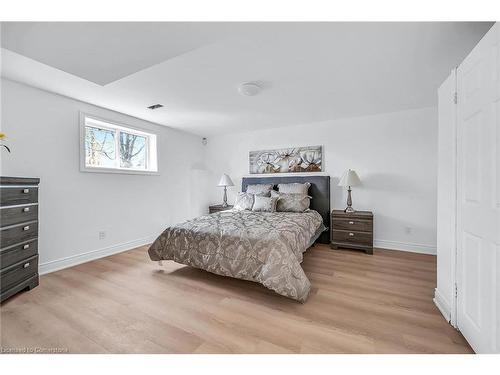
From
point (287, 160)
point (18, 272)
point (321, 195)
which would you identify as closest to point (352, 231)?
point (321, 195)

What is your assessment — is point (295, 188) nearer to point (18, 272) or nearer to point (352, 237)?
point (352, 237)

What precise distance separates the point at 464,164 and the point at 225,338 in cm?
200

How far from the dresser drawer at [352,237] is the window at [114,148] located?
3.37 m

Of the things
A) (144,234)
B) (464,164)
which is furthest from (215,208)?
(464,164)

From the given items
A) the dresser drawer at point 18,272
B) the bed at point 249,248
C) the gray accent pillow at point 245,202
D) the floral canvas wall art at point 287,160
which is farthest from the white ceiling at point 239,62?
the dresser drawer at point 18,272

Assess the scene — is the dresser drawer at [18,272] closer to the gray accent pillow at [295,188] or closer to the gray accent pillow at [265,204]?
the gray accent pillow at [265,204]

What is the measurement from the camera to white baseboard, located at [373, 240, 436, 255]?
3.16 m

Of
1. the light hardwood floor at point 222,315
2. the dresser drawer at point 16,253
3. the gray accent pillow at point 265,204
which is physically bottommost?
the light hardwood floor at point 222,315

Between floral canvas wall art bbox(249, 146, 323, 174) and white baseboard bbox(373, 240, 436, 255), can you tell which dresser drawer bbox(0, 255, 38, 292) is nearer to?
floral canvas wall art bbox(249, 146, 323, 174)

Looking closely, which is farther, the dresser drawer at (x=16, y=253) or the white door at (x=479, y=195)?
the dresser drawer at (x=16, y=253)

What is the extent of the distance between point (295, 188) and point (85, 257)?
3.31 metres

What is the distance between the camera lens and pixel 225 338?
4.70 ft

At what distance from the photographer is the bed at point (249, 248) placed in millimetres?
1861
